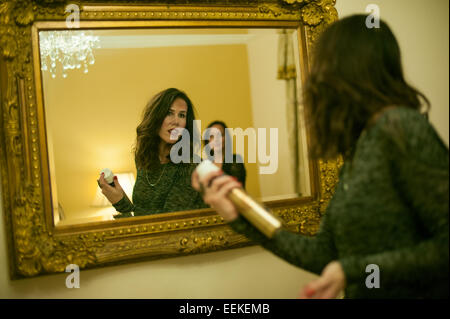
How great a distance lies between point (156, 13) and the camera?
973 mm

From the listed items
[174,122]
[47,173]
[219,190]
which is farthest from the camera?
[174,122]

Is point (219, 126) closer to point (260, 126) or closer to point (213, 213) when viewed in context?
point (260, 126)

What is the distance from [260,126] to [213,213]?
0.94ft

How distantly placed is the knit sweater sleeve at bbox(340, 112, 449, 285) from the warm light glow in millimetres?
609

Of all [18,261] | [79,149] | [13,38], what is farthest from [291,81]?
[18,261]

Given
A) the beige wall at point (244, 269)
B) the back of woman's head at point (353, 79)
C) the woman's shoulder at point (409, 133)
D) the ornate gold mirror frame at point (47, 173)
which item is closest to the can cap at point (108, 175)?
the ornate gold mirror frame at point (47, 173)

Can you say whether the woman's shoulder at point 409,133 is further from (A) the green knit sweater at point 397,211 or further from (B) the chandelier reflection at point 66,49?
(B) the chandelier reflection at point 66,49

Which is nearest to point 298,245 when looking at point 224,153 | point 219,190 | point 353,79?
point 219,190

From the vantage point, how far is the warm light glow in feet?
3.03

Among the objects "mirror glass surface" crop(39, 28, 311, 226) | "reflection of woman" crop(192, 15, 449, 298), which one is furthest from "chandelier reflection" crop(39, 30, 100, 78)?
"reflection of woman" crop(192, 15, 449, 298)

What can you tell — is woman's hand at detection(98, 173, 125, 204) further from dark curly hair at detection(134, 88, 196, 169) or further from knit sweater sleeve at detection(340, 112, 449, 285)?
knit sweater sleeve at detection(340, 112, 449, 285)

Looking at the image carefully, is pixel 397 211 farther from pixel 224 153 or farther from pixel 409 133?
pixel 224 153

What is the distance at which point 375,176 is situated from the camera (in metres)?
0.54

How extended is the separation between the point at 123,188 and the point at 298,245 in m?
0.50
